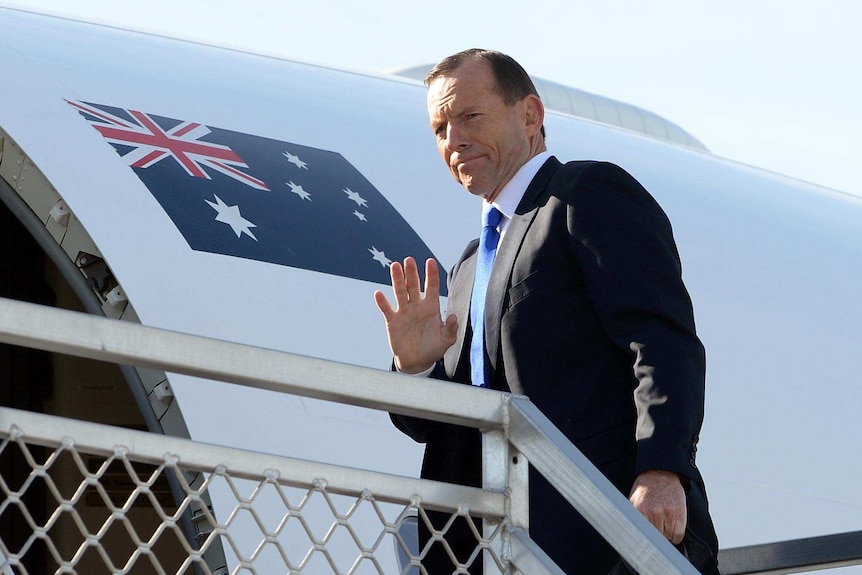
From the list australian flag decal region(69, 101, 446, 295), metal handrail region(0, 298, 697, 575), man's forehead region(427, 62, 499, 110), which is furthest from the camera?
australian flag decal region(69, 101, 446, 295)

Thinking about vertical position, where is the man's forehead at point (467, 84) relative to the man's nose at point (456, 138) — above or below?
above

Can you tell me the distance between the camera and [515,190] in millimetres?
2809

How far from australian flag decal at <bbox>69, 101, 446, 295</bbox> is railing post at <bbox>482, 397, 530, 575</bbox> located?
241 cm

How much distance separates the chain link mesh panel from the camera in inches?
74.1

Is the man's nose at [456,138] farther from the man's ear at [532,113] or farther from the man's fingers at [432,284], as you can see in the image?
the man's fingers at [432,284]

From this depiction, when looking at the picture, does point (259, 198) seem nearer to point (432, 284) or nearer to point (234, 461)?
point (432, 284)

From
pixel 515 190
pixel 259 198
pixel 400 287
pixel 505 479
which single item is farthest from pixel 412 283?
pixel 259 198

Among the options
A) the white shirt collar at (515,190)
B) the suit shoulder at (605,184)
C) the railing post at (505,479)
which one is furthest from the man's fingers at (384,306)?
the railing post at (505,479)

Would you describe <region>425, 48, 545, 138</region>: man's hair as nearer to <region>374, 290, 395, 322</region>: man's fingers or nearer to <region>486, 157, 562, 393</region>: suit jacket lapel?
<region>486, 157, 562, 393</region>: suit jacket lapel

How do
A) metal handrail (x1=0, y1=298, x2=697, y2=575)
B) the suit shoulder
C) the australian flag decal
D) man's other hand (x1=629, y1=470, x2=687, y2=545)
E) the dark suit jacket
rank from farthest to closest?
the australian flag decal
the suit shoulder
the dark suit jacket
man's other hand (x1=629, y1=470, x2=687, y2=545)
metal handrail (x1=0, y1=298, x2=697, y2=575)

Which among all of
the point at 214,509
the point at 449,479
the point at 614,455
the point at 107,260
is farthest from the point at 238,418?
the point at 614,455

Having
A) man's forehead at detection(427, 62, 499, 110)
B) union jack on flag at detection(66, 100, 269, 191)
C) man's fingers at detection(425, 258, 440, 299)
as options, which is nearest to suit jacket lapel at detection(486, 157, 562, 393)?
man's fingers at detection(425, 258, 440, 299)

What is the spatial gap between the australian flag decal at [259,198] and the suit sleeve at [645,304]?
2045mm

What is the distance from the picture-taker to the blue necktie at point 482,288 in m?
2.74
